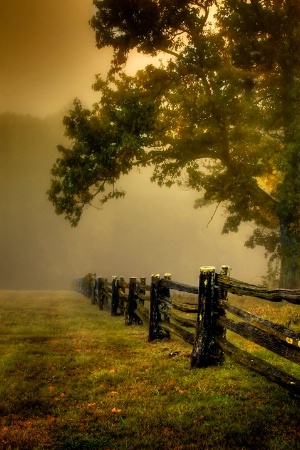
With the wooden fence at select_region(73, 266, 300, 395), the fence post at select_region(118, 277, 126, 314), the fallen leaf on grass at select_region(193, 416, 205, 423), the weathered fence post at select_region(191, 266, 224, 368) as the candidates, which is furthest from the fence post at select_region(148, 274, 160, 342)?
the fallen leaf on grass at select_region(193, 416, 205, 423)

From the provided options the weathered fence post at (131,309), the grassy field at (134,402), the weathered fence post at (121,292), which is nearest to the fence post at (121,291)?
the weathered fence post at (121,292)

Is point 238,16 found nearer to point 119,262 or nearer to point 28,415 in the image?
point 28,415

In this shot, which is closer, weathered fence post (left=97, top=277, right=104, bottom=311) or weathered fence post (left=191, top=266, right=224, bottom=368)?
weathered fence post (left=191, top=266, right=224, bottom=368)

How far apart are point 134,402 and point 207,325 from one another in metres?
1.99

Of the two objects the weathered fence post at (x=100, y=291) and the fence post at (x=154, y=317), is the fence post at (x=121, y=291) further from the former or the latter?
the fence post at (x=154, y=317)

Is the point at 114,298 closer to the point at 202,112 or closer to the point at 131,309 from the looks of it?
the point at 131,309

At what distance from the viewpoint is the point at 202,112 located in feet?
61.0

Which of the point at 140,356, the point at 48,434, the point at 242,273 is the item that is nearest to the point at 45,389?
the point at 48,434

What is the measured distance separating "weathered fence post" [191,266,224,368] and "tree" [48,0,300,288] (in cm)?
1195

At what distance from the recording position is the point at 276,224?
22.2 meters

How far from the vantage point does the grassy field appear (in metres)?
3.96

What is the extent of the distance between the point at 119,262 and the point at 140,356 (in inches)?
4375

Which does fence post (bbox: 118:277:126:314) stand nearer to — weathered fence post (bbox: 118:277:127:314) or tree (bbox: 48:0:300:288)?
weathered fence post (bbox: 118:277:127:314)

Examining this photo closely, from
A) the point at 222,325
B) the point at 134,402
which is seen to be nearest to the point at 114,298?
the point at 222,325
